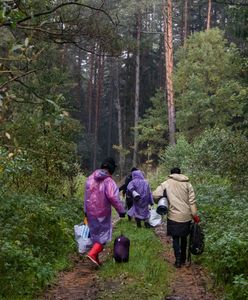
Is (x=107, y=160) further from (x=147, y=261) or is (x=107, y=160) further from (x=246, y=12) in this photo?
(x=246, y=12)

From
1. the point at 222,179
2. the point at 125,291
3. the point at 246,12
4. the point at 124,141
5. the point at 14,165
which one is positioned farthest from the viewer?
the point at 124,141

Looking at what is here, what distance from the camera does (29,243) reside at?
797 cm

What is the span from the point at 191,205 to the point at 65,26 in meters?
4.01

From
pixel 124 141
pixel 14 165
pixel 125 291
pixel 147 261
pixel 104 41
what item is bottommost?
pixel 124 141

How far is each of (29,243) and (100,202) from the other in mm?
1451

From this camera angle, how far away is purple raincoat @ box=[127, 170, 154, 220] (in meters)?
12.3

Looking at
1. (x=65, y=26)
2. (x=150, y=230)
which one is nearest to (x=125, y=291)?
(x=65, y=26)

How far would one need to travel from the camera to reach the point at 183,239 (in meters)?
8.55

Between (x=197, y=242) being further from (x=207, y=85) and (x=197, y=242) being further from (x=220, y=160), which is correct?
(x=207, y=85)

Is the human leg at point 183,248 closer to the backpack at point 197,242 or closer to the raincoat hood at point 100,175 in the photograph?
the backpack at point 197,242

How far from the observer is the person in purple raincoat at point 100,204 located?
7961 millimetres

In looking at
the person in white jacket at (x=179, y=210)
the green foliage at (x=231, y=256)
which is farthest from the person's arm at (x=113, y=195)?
the green foliage at (x=231, y=256)

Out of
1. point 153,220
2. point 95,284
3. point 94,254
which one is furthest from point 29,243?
point 153,220

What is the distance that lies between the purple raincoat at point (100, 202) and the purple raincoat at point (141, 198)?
166 inches
